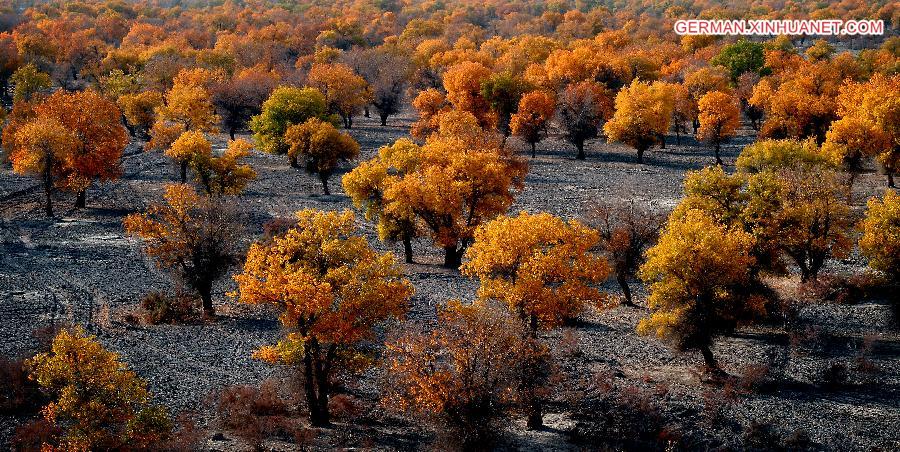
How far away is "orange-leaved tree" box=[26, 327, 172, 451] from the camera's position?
24.5 m

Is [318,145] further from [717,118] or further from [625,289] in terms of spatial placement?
[717,118]

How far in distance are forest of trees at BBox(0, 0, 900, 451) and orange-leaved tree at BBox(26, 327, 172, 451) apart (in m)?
0.08

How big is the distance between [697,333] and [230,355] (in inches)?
825

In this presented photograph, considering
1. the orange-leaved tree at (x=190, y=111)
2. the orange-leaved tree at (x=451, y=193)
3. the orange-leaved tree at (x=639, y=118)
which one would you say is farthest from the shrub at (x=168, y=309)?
the orange-leaved tree at (x=639, y=118)

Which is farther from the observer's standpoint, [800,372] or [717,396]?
[800,372]

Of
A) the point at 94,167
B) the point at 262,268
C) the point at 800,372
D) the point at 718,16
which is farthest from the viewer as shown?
the point at 718,16

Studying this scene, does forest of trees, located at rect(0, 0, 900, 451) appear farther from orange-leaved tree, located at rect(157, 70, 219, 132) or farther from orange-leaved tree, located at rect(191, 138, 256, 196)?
orange-leaved tree, located at rect(157, 70, 219, 132)

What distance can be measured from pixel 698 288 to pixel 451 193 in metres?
16.6

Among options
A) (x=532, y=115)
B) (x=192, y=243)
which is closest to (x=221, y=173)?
(x=192, y=243)

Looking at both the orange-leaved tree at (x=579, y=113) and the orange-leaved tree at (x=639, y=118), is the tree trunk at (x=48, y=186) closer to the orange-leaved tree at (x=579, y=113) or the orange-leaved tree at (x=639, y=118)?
the orange-leaved tree at (x=579, y=113)

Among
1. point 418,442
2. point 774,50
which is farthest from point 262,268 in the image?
point 774,50

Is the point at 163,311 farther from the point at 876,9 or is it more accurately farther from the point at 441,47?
the point at 876,9

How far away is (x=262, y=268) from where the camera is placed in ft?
98.2

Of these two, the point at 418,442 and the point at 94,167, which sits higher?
the point at 94,167
